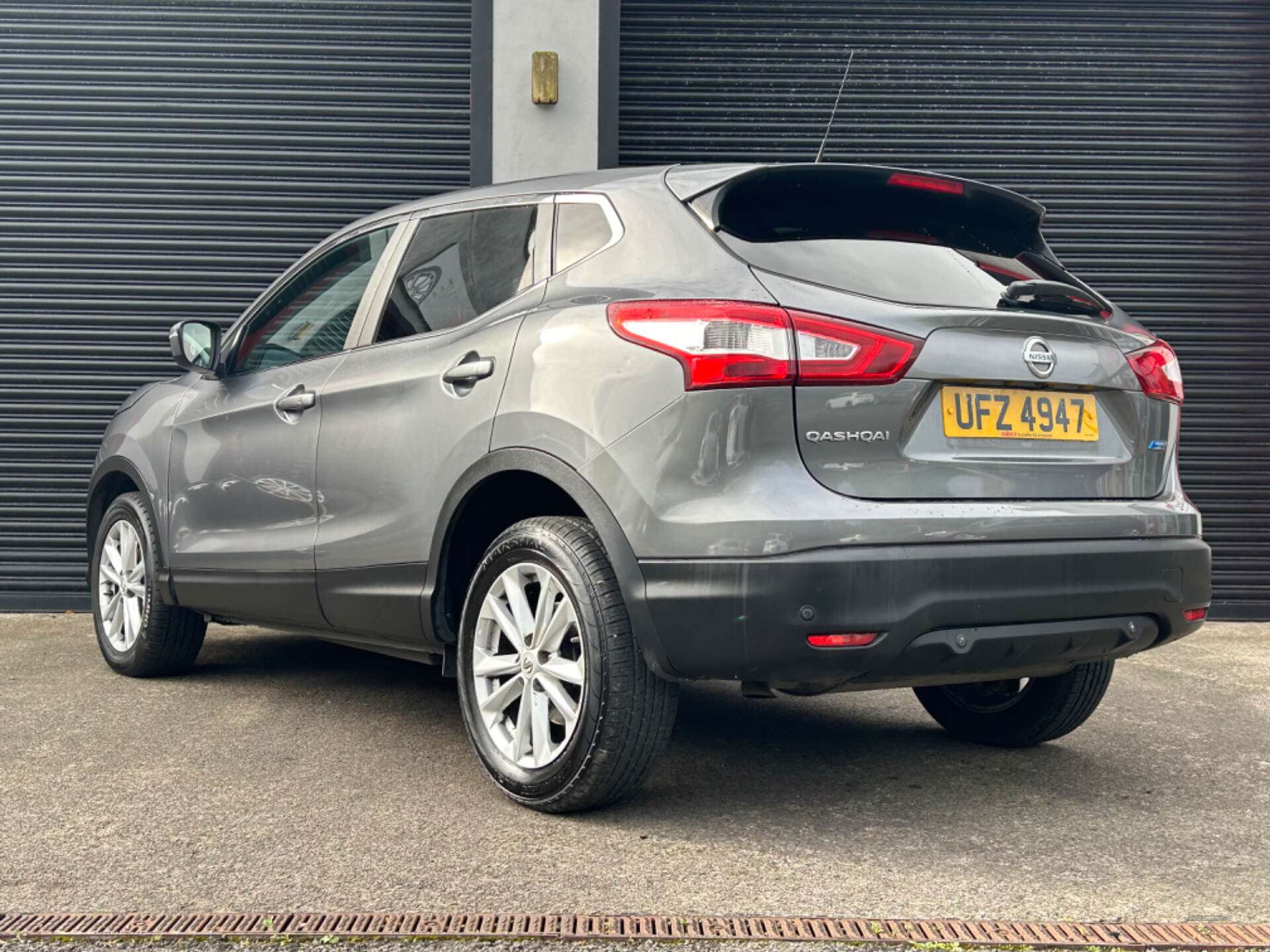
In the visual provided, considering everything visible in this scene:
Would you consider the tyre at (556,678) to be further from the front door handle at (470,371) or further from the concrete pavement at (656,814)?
the front door handle at (470,371)

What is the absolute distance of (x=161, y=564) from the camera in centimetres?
477

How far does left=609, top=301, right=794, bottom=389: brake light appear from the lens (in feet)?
8.90

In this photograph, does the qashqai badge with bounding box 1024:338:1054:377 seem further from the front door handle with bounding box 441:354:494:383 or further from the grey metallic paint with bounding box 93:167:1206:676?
the front door handle with bounding box 441:354:494:383

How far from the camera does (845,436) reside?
273cm

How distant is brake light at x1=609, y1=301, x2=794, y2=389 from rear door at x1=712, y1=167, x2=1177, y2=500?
0.15 feet

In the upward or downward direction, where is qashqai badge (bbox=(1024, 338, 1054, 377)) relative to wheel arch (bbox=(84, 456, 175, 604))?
upward

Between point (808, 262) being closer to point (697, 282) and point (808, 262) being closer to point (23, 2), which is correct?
point (697, 282)

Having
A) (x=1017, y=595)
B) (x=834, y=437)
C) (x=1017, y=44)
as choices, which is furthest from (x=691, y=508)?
(x=1017, y=44)

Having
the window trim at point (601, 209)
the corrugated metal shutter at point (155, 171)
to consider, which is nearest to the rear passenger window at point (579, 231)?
the window trim at point (601, 209)

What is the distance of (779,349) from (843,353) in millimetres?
148

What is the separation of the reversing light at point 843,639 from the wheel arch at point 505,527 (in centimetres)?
35

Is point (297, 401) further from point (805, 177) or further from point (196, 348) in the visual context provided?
point (805, 177)

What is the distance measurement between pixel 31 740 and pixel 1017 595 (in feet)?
9.85

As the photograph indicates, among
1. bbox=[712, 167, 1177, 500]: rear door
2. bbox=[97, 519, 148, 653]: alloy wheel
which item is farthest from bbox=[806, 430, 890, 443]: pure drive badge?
bbox=[97, 519, 148, 653]: alloy wheel
